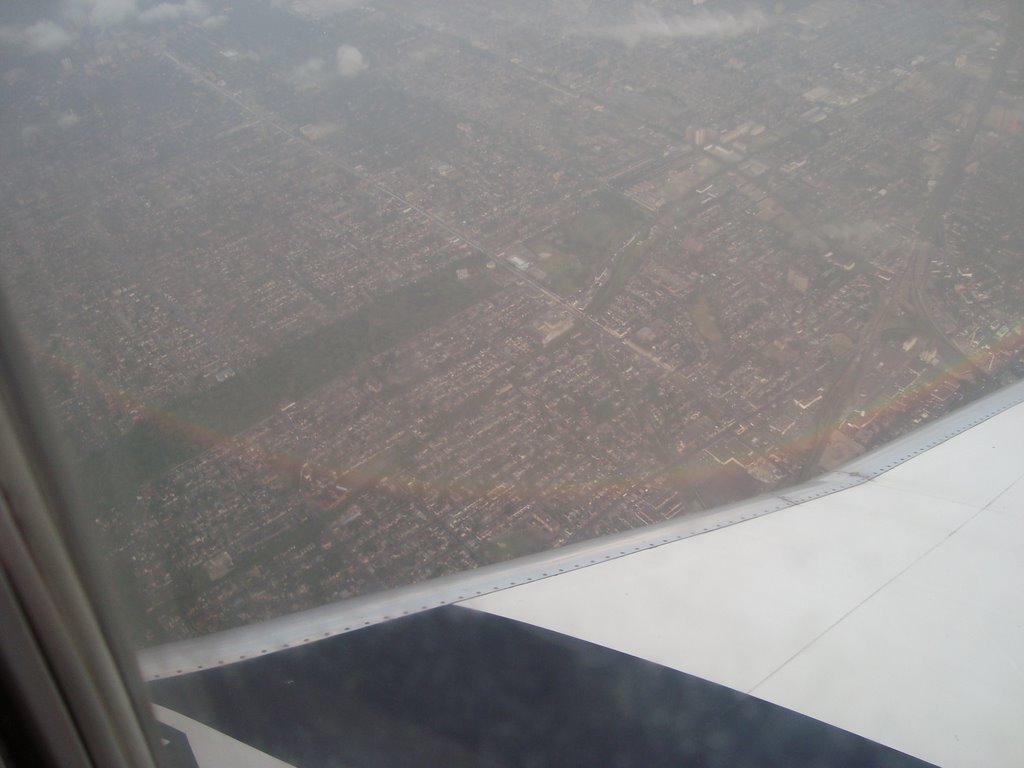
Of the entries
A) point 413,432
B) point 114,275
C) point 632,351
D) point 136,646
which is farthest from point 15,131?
point 136,646

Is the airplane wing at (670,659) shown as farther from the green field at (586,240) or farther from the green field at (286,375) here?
the green field at (586,240)

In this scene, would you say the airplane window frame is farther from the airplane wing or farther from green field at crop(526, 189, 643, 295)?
green field at crop(526, 189, 643, 295)

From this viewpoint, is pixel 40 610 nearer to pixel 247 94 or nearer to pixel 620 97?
pixel 620 97

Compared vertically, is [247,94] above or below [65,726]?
below

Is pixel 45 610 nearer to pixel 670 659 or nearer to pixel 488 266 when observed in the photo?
pixel 670 659

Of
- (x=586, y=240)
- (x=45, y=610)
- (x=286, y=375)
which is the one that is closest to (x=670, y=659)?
(x=45, y=610)

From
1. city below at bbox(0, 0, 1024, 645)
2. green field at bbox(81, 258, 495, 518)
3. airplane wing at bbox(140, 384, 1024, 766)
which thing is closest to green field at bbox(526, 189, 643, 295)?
city below at bbox(0, 0, 1024, 645)
